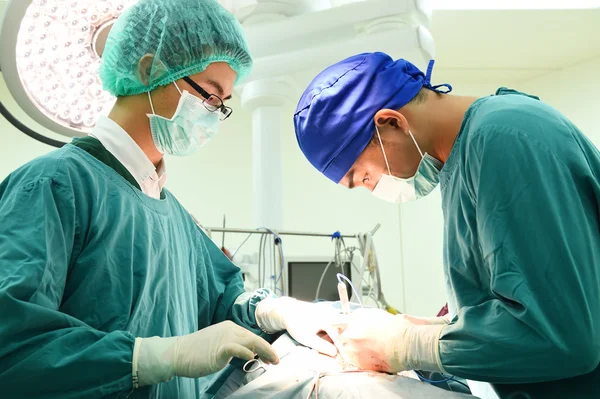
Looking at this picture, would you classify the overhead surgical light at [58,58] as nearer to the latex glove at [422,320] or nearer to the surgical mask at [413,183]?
the surgical mask at [413,183]

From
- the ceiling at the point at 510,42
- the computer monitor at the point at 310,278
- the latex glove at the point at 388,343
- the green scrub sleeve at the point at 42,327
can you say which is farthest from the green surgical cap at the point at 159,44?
the ceiling at the point at 510,42

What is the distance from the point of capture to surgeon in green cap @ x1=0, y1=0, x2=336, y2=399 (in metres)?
0.83

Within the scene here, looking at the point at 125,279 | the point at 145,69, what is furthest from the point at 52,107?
the point at 125,279

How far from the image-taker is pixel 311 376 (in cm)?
107

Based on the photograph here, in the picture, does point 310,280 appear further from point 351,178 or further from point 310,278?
point 351,178

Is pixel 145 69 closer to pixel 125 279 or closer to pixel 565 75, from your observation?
pixel 125 279

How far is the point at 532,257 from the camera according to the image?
2.70 feet

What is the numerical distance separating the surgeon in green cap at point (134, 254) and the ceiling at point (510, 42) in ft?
7.50

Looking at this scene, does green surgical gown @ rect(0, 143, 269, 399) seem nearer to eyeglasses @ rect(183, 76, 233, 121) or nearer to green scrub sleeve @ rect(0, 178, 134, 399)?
green scrub sleeve @ rect(0, 178, 134, 399)

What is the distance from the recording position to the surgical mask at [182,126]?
1.24 m

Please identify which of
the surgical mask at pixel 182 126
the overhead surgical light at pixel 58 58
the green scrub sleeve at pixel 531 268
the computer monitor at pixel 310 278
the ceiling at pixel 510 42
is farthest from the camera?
the ceiling at pixel 510 42

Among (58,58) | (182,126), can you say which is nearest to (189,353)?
(182,126)

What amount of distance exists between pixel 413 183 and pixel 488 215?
35 cm

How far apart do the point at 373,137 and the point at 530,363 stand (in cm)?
57
